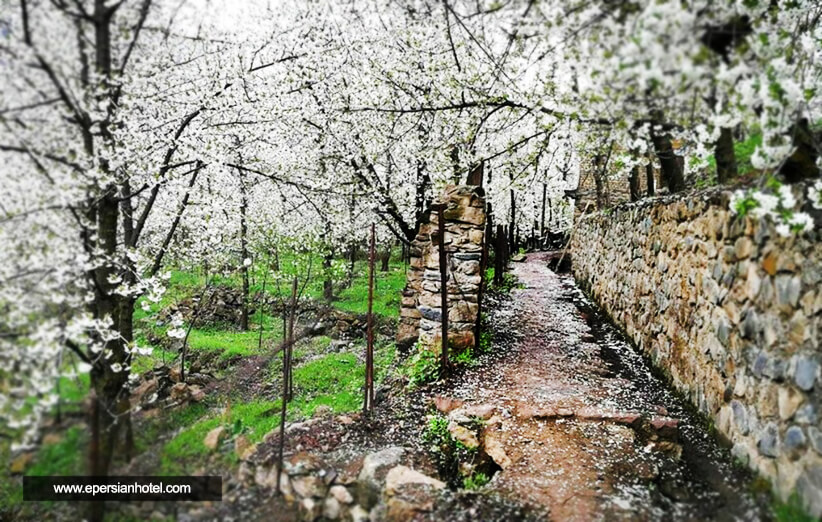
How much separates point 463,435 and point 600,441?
1.19 m

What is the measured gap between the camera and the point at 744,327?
3.68 meters

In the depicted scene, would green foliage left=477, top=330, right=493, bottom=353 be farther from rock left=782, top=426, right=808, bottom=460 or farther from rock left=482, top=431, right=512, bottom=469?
rock left=782, top=426, right=808, bottom=460

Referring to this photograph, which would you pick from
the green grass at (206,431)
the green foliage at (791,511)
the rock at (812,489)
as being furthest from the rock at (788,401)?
the green grass at (206,431)

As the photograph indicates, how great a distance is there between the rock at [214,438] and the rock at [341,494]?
88 centimetres

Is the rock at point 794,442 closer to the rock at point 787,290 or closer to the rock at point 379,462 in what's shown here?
the rock at point 787,290

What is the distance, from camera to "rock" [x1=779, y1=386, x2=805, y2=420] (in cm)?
298

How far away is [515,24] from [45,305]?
3.83 metres

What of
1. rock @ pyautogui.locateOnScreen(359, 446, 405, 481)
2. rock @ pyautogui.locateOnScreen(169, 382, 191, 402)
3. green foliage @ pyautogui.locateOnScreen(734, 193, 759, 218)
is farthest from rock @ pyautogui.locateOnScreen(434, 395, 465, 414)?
green foliage @ pyautogui.locateOnScreen(734, 193, 759, 218)

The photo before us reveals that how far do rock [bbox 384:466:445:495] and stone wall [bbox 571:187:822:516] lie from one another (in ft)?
7.41

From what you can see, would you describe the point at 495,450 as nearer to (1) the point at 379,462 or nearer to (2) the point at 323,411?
(1) the point at 379,462

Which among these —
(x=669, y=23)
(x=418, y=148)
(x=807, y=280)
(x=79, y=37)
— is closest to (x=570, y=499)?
(x=807, y=280)

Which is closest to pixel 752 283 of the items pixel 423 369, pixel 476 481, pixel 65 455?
pixel 476 481

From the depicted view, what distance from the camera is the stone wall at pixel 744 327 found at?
9.64ft

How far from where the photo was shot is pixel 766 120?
286 centimetres
